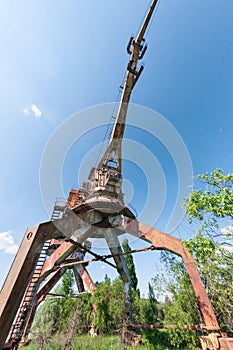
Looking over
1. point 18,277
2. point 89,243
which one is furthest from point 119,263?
point 18,277

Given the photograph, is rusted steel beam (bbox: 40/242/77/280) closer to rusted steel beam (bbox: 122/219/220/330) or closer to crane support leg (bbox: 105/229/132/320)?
crane support leg (bbox: 105/229/132/320)

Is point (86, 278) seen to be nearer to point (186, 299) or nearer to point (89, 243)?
point (89, 243)

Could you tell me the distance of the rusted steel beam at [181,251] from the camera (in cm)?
505

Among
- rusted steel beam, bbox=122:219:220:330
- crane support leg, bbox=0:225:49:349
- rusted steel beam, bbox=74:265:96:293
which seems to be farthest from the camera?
rusted steel beam, bbox=74:265:96:293

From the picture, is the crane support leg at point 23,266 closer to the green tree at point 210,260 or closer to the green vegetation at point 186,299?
the green vegetation at point 186,299

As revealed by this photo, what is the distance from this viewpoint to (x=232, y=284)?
470cm

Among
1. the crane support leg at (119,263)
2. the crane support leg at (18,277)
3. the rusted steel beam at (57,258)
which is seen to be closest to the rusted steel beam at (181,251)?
the crane support leg at (119,263)

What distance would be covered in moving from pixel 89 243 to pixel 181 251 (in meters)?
10.4

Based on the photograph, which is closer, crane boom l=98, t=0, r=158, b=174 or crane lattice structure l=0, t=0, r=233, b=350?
crane lattice structure l=0, t=0, r=233, b=350

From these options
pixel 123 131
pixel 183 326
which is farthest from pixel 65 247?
pixel 123 131

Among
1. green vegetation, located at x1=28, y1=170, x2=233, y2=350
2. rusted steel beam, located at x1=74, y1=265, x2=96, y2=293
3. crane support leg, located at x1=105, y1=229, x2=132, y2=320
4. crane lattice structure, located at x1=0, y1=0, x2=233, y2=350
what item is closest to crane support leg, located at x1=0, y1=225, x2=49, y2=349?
crane lattice structure, located at x1=0, y1=0, x2=233, y2=350

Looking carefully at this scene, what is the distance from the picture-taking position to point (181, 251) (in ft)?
21.0

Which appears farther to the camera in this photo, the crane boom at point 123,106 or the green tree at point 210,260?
the crane boom at point 123,106

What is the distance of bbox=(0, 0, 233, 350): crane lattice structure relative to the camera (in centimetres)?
493
